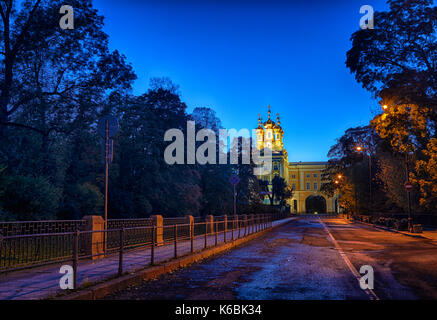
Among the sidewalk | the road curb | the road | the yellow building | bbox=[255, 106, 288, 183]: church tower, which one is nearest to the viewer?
the sidewalk

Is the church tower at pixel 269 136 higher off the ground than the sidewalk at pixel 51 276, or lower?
higher

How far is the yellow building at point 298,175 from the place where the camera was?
399ft

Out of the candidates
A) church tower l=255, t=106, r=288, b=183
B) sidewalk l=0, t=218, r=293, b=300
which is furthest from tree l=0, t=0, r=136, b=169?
church tower l=255, t=106, r=288, b=183

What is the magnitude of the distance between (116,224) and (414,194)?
3398 cm

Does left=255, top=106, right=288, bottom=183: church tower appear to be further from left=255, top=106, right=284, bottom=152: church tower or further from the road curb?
the road curb

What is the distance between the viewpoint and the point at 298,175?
131250 millimetres

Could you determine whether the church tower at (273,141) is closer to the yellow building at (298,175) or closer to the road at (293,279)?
the yellow building at (298,175)

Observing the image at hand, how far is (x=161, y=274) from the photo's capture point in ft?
32.6

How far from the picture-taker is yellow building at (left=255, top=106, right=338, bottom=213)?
399 feet

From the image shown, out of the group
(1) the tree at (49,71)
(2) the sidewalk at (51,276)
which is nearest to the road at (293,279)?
(2) the sidewalk at (51,276)

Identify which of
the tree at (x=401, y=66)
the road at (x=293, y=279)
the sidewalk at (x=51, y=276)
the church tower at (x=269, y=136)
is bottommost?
the road at (x=293, y=279)

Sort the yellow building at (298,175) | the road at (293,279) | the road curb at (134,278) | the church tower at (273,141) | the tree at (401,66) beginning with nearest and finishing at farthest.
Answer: the road curb at (134,278)
the road at (293,279)
the tree at (401,66)
the church tower at (273,141)
the yellow building at (298,175)

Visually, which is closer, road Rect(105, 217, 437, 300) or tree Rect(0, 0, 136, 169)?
road Rect(105, 217, 437, 300)

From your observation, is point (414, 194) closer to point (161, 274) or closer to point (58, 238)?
point (161, 274)
